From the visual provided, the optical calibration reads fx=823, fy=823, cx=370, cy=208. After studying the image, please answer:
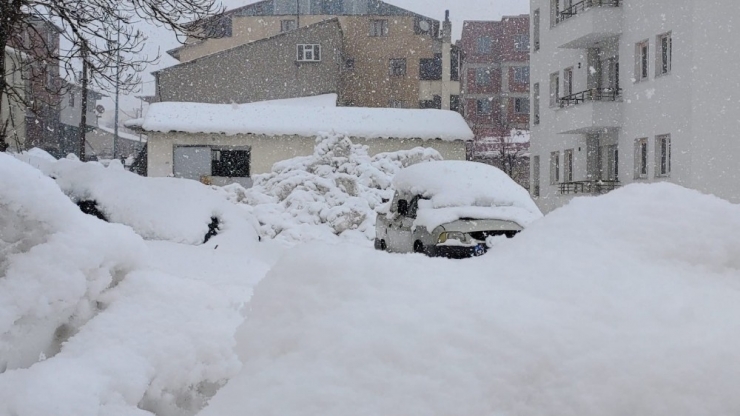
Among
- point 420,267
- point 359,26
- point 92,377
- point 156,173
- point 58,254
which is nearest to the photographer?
point 420,267

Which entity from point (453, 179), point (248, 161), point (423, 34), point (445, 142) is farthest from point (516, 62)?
point (453, 179)

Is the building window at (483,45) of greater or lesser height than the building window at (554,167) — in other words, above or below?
above

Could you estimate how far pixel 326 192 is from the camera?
23.6 metres

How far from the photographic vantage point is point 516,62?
63.8 meters

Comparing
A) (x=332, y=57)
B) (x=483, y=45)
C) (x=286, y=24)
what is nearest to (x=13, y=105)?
(x=332, y=57)

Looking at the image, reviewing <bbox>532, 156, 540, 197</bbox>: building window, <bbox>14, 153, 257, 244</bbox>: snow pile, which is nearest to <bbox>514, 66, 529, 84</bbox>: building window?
<bbox>532, 156, 540, 197</bbox>: building window

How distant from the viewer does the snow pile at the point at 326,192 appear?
2159 centimetres

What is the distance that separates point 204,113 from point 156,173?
362 centimetres

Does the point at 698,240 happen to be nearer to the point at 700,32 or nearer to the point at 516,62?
the point at 700,32

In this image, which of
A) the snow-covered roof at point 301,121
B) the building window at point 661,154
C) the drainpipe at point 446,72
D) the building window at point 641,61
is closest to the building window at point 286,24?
the drainpipe at point 446,72

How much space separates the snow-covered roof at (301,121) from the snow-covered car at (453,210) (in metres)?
22.8

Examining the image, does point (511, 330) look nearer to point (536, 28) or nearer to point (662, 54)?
point (662, 54)

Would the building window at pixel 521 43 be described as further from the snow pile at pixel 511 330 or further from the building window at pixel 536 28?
the snow pile at pixel 511 330

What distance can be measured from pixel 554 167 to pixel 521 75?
34159 mm
